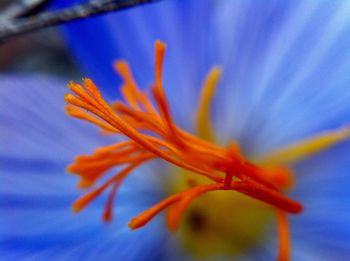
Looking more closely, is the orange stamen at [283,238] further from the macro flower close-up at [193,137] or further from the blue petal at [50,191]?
the blue petal at [50,191]

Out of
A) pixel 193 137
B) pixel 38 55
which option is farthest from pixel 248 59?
pixel 38 55

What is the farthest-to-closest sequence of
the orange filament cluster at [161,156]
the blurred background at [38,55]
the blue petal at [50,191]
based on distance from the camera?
the blurred background at [38,55] → the blue petal at [50,191] → the orange filament cluster at [161,156]

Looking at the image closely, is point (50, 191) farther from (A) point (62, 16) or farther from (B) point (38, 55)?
(B) point (38, 55)

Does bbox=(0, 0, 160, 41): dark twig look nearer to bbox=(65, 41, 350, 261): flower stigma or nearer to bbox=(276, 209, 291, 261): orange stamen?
bbox=(65, 41, 350, 261): flower stigma

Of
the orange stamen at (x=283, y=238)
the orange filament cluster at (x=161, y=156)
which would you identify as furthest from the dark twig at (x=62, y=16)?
the orange stamen at (x=283, y=238)

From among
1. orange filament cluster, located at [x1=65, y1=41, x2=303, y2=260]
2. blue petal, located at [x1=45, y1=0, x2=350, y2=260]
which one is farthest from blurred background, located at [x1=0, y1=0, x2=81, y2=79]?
orange filament cluster, located at [x1=65, y1=41, x2=303, y2=260]

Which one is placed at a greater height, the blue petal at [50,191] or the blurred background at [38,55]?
the blurred background at [38,55]

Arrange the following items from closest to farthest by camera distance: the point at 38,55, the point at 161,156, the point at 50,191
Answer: the point at 161,156, the point at 50,191, the point at 38,55

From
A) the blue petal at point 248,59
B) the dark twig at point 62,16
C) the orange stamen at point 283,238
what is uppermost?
the blue petal at point 248,59
